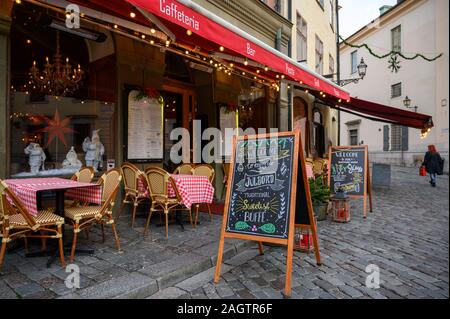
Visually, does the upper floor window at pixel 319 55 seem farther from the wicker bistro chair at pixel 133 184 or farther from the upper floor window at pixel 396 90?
the wicker bistro chair at pixel 133 184

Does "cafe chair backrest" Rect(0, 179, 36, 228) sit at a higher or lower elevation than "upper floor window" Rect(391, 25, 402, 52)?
lower

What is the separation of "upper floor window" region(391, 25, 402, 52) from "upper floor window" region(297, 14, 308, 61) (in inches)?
568

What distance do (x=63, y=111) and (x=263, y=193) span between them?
4.31 metres

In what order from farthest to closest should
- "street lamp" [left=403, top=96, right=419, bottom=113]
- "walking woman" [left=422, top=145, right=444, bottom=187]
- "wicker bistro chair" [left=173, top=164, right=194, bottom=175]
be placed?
1. "street lamp" [left=403, top=96, right=419, bottom=113]
2. "walking woman" [left=422, top=145, right=444, bottom=187]
3. "wicker bistro chair" [left=173, top=164, right=194, bottom=175]

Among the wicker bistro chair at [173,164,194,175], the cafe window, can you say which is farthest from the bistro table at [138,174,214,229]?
the cafe window

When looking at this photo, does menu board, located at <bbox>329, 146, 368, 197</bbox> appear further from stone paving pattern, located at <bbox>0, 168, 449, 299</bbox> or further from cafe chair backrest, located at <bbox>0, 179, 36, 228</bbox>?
cafe chair backrest, located at <bbox>0, 179, 36, 228</bbox>

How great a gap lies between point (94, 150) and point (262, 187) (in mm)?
4000

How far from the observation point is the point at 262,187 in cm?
360

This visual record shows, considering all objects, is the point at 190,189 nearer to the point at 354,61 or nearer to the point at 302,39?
A: the point at 302,39

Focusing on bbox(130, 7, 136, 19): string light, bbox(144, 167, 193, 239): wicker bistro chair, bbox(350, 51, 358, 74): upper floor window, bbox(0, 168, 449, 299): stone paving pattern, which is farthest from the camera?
bbox(350, 51, 358, 74): upper floor window

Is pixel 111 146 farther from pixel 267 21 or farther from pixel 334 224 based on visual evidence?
pixel 267 21

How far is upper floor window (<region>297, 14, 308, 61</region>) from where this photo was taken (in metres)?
12.9
